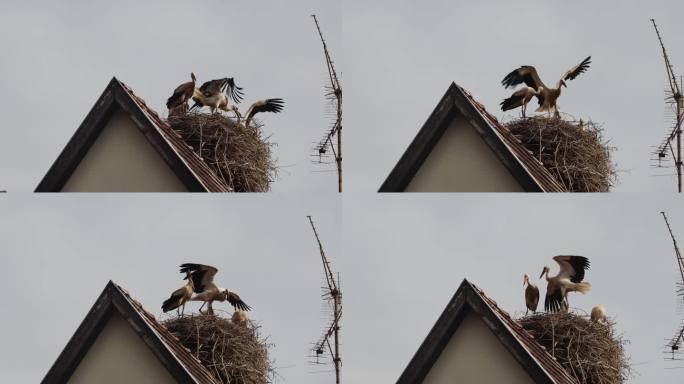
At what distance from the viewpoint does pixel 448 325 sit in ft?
58.1

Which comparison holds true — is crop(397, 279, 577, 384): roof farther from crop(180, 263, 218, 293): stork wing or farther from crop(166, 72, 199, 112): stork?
crop(166, 72, 199, 112): stork

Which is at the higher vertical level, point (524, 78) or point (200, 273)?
point (524, 78)

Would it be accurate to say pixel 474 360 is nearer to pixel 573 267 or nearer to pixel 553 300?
pixel 553 300

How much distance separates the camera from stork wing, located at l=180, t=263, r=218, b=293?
20578mm

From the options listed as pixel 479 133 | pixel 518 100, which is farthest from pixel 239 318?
pixel 518 100

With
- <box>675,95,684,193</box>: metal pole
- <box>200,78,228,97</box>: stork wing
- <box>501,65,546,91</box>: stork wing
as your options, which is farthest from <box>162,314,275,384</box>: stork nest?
<box>675,95,684,193</box>: metal pole

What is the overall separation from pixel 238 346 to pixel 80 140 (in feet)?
9.51

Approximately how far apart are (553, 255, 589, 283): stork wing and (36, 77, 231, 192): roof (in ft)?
13.0

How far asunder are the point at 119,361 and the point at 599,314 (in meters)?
5.62

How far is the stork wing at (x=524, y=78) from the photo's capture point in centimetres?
2122

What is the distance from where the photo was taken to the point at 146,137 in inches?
770

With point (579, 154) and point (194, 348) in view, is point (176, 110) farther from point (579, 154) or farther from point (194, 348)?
point (579, 154)

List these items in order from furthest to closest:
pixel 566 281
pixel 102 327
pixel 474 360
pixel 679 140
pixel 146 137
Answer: pixel 679 140 → pixel 566 281 → pixel 146 137 → pixel 102 327 → pixel 474 360

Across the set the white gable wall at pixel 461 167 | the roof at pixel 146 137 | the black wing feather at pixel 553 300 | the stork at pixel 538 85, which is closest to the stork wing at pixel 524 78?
the stork at pixel 538 85
